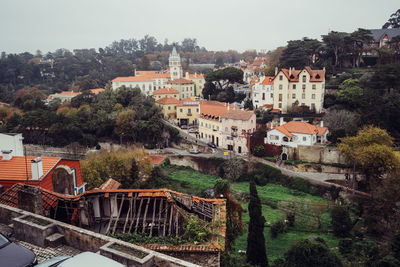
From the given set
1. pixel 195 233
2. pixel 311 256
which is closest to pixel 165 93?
pixel 311 256

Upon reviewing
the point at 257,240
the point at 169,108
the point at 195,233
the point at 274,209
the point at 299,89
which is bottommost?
the point at 274,209

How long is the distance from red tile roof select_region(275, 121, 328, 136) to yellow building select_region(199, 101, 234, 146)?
8.42m

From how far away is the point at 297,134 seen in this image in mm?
33875

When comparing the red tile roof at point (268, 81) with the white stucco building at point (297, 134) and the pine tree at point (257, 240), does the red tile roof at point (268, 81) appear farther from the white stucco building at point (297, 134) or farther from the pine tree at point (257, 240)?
the pine tree at point (257, 240)

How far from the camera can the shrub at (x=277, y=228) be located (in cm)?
2344

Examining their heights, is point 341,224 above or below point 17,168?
below

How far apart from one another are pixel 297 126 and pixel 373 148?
935cm

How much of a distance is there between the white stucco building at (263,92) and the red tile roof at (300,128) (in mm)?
8795

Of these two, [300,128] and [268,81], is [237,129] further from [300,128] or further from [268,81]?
[268,81]

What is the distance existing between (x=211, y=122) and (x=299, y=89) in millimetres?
11853

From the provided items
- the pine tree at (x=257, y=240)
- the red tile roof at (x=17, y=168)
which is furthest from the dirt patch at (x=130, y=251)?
the pine tree at (x=257, y=240)

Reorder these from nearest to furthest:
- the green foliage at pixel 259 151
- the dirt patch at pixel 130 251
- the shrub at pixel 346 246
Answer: the dirt patch at pixel 130 251 → the shrub at pixel 346 246 → the green foliage at pixel 259 151

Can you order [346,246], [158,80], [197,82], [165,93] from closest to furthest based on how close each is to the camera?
[346,246] → [165,93] → [197,82] → [158,80]

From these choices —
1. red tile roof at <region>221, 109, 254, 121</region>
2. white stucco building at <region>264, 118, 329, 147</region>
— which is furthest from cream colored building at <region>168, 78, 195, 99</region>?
white stucco building at <region>264, 118, 329, 147</region>
